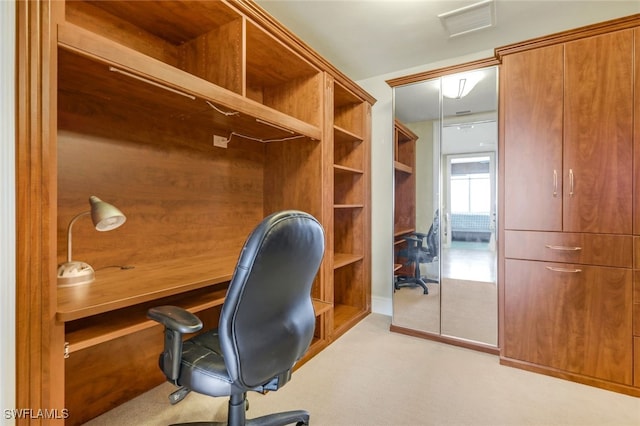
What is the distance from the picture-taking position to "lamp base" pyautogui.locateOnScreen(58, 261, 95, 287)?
1.34 metres

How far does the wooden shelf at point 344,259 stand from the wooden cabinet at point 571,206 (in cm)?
121

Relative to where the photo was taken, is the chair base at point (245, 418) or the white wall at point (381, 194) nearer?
the chair base at point (245, 418)

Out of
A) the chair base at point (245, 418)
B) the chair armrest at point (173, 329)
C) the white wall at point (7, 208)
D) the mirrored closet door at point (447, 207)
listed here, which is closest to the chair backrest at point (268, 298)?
the chair armrest at point (173, 329)

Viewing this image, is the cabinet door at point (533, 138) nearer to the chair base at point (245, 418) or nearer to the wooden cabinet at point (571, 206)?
the wooden cabinet at point (571, 206)

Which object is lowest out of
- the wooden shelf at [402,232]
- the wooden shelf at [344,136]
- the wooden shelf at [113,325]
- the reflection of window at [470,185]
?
the wooden shelf at [113,325]

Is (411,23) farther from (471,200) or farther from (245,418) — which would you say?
(245,418)

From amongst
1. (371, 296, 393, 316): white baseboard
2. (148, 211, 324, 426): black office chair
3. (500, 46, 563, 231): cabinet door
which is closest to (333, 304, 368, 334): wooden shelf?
(371, 296, 393, 316): white baseboard

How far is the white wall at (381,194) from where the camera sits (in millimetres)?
3328

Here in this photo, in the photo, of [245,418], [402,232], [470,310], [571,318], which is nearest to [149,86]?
[245,418]

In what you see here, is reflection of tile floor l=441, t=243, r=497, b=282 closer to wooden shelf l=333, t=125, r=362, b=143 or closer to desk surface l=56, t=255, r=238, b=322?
wooden shelf l=333, t=125, r=362, b=143

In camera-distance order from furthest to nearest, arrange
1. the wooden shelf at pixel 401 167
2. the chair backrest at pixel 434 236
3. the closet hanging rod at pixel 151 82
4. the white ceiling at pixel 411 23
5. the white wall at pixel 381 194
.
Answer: the white wall at pixel 381 194 → the wooden shelf at pixel 401 167 → the chair backrest at pixel 434 236 → the white ceiling at pixel 411 23 → the closet hanging rod at pixel 151 82

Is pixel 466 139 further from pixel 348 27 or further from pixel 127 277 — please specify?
pixel 127 277

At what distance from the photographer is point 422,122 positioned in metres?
2.74

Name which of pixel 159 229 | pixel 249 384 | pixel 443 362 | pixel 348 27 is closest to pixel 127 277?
pixel 159 229
